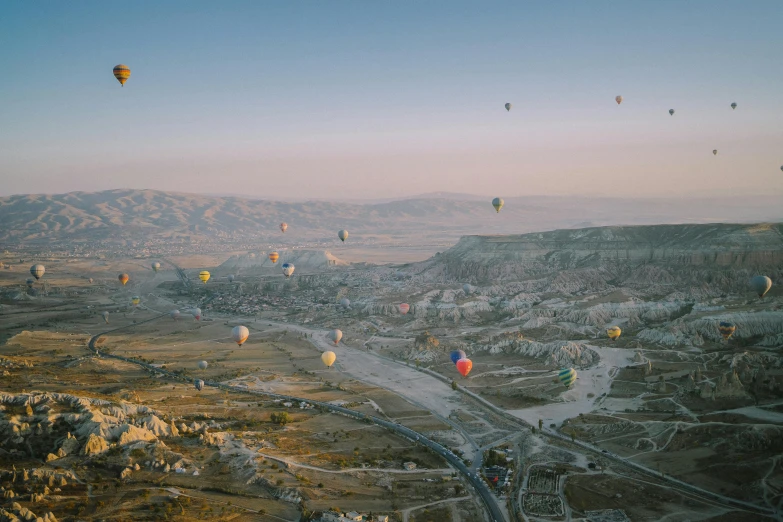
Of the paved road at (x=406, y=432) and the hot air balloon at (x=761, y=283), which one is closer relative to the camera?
the paved road at (x=406, y=432)

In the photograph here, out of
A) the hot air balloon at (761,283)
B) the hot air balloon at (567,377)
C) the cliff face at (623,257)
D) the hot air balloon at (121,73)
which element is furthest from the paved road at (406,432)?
the cliff face at (623,257)

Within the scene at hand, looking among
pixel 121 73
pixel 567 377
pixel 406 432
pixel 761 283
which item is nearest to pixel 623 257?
pixel 761 283

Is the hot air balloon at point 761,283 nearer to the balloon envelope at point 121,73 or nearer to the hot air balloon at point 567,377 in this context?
the hot air balloon at point 567,377

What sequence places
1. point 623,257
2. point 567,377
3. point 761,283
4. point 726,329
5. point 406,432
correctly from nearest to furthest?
point 406,432, point 567,377, point 726,329, point 761,283, point 623,257

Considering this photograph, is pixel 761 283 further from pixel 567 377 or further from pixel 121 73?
pixel 121 73

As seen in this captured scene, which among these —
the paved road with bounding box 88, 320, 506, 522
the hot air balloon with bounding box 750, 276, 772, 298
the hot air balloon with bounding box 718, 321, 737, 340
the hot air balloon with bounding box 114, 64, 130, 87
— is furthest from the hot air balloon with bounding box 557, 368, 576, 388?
the hot air balloon with bounding box 114, 64, 130, 87

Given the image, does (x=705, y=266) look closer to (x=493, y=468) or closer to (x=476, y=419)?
(x=476, y=419)

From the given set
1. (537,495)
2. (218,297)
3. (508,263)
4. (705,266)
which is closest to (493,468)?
(537,495)

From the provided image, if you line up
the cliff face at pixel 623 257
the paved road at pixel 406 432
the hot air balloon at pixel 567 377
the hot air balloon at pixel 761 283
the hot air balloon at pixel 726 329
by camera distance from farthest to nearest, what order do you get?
the cliff face at pixel 623 257, the hot air balloon at pixel 761 283, the hot air balloon at pixel 726 329, the hot air balloon at pixel 567 377, the paved road at pixel 406 432
